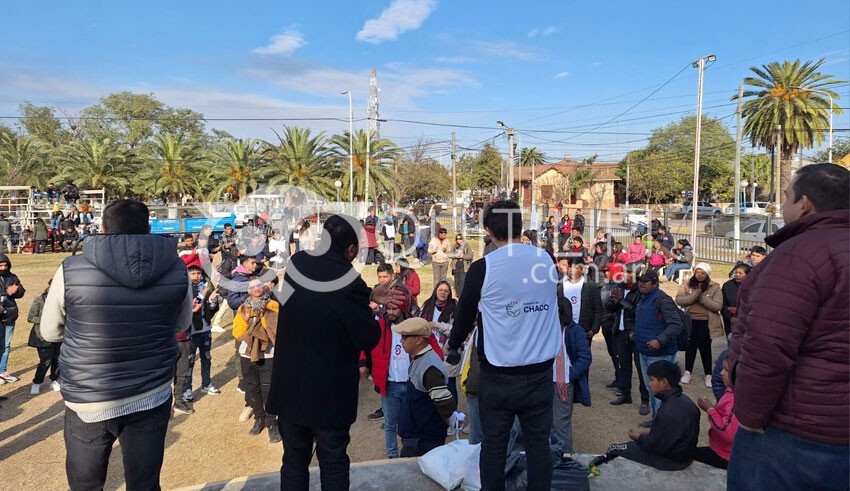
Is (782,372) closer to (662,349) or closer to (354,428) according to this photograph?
(662,349)

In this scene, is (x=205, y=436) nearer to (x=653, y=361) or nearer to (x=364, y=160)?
(x=653, y=361)

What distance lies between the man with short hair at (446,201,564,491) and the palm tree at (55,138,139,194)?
4187cm

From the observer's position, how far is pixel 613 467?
402 cm

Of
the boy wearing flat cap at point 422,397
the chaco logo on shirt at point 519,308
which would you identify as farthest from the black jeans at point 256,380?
the chaco logo on shirt at point 519,308

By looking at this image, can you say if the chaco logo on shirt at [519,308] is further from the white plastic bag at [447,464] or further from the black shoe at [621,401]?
the black shoe at [621,401]

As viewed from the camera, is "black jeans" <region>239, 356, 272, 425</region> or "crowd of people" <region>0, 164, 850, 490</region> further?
"black jeans" <region>239, 356, 272, 425</region>

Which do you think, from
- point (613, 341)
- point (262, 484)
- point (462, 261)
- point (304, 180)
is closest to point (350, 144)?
point (304, 180)

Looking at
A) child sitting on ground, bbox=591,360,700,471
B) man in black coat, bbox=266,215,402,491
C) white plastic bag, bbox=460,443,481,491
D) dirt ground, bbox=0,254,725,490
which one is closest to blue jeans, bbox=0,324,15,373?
dirt ground, bbox=0,254,725,490

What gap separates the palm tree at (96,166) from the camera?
1501 inches

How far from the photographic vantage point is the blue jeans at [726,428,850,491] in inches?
72.6

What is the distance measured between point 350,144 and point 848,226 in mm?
37896

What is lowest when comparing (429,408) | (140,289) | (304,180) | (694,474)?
(694,474)

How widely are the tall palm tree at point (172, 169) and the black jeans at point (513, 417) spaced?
40.7 m

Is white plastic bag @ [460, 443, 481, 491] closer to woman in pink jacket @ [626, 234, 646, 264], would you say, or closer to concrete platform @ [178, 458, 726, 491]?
concrete platform @ [178, 458, 726, 491]
